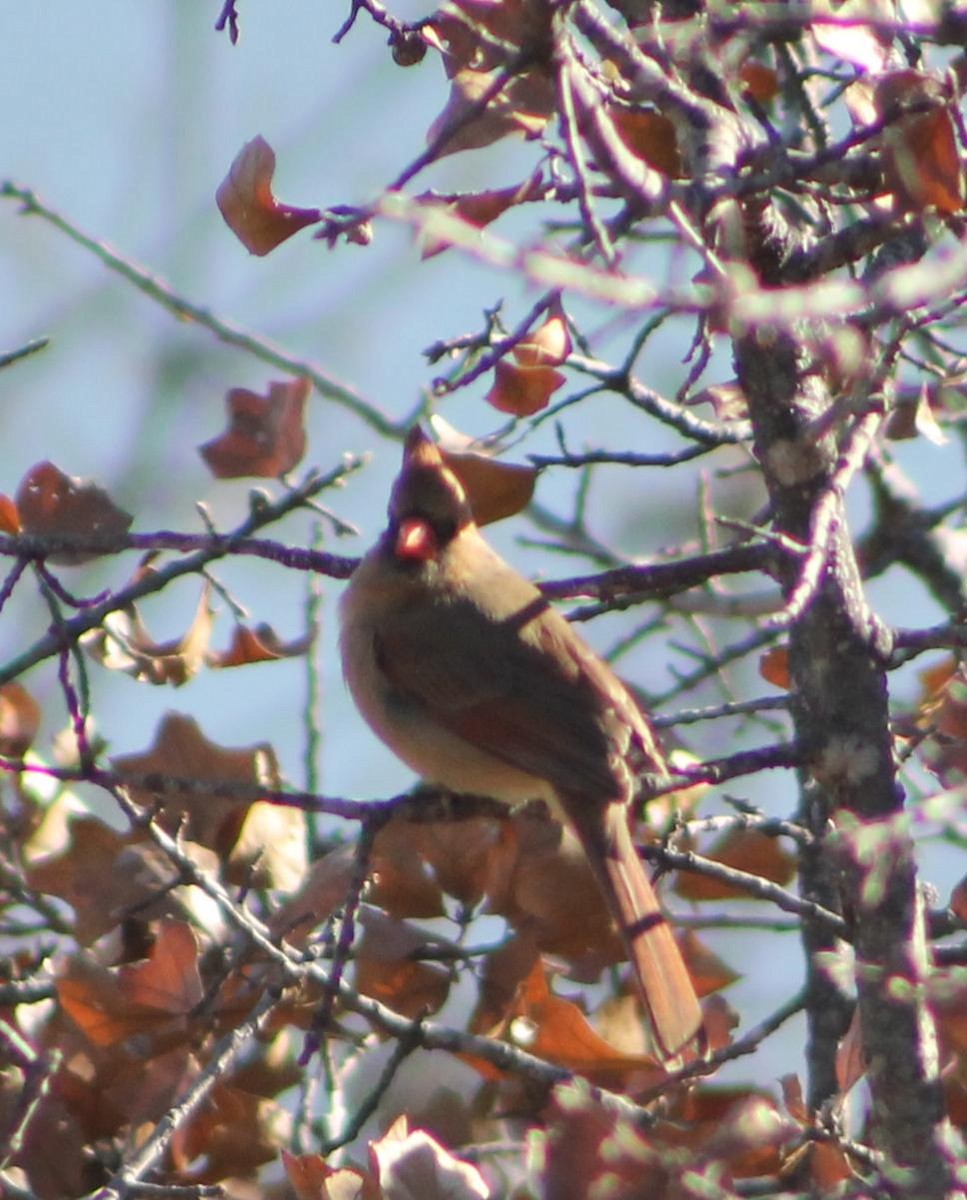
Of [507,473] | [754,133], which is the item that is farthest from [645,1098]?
[754,133]

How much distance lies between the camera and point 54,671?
4.02 m

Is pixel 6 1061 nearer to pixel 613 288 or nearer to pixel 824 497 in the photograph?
pixel 824 497

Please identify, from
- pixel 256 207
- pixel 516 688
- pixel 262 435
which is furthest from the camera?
pixel 516 688

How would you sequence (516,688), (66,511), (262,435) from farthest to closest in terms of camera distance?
1. (516,688)
2. (262,435)
3. (66,511)

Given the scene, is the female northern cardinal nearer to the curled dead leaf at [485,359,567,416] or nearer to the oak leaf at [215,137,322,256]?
the curled dead leaf at [485,359,567,416]

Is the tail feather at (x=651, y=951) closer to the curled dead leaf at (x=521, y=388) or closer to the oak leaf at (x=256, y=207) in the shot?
the curled dead leaf at (x=521, y=388)

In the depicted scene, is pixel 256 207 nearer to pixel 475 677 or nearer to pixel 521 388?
pixel 521 388

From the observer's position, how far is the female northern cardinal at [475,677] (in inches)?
165

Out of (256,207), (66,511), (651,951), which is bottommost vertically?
(651,951)

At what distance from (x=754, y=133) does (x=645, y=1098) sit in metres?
1.51

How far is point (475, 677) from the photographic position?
458 centimetres

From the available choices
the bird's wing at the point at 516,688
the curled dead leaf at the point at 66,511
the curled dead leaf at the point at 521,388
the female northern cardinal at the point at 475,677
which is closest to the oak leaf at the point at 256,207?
the curled dead leaf at the point at 521,388

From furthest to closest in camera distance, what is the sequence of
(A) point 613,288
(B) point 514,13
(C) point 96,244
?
1. (C) point 96,244
2. (B) point 514,13
3. (A) point 613,288

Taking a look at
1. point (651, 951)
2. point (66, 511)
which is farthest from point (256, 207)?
point (651, 951)
